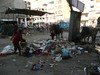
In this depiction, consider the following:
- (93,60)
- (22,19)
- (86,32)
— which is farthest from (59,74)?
(22,19)

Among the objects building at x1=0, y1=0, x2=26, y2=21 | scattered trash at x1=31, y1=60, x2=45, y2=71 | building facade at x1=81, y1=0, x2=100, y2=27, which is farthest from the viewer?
building facade at x1=81, y1=0, x2=100, y2=27

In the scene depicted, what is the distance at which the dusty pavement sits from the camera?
29.3 ft

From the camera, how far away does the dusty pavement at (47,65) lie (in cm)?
892

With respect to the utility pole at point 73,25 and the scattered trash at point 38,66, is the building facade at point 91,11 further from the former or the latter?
the scattered trash at point 38,66

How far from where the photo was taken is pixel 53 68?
9.47m

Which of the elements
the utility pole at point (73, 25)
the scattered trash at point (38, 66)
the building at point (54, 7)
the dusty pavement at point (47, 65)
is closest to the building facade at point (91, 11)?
the building at point (54, 7)

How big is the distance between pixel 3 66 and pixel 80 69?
3327 millimetres

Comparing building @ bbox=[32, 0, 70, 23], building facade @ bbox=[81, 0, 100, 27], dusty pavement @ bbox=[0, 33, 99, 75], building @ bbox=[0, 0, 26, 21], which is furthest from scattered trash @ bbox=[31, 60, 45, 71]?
building @ bbox=[32, 0, 70, 23]

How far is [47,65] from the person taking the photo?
9.90 m

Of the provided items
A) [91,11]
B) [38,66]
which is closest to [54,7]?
[91,11]

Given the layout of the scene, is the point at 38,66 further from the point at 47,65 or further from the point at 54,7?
the point at 54,7

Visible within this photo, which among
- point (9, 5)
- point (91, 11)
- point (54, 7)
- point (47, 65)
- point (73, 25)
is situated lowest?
point (47, 65)

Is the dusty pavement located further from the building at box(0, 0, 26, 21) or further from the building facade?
the building facade

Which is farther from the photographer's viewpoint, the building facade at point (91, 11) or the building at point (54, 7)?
the building at point (54, 7)
